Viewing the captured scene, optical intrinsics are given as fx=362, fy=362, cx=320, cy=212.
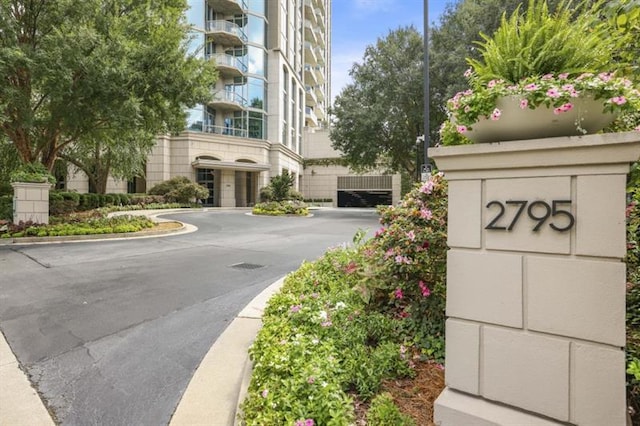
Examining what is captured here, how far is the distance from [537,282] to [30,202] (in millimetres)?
15893

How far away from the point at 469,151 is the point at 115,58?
13.6 meters

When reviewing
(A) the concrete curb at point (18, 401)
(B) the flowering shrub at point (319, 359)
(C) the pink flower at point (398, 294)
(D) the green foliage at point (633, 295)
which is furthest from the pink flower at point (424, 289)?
(A) the concrete curb at point (18, 401)

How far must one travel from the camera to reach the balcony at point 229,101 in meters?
33.2

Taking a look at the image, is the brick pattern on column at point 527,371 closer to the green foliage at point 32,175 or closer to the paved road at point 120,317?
the paved road at point 120,317

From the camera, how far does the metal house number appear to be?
186cm

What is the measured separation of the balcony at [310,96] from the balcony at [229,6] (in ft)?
63.0

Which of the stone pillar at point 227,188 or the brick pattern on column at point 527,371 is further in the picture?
the stone pillar at point 227,188

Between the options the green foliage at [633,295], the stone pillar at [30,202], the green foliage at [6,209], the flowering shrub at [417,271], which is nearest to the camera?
the green foliage at [633,295]

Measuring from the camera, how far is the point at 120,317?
453cm

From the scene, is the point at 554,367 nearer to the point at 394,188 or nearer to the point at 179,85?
the point at 179,85

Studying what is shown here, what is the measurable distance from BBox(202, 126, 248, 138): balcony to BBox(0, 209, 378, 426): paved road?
25.5 m

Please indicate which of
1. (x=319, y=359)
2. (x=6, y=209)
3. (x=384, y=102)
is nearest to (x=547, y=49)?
(x=319, y=359)

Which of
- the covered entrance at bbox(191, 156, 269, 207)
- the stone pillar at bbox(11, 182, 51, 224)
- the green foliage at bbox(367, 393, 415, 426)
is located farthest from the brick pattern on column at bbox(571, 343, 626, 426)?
the covered entrance at bbox(191, 156, 269, 207)

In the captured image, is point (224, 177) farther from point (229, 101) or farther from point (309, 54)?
point (309, 54)
